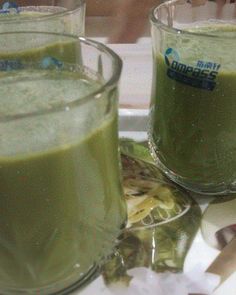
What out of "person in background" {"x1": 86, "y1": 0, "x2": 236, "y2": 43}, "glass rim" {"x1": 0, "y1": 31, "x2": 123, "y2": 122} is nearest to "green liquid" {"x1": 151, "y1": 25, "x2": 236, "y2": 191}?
"glass rim" {"x1": 0, "y1": 31, "x2": 123, "y2": 122}

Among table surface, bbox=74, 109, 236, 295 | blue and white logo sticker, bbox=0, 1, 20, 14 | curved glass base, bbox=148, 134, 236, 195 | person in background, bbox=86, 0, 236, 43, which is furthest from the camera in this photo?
person in background, bbox=86, 0, 236, 43

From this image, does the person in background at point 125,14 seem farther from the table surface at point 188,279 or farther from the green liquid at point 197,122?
the table surface at point 188,279

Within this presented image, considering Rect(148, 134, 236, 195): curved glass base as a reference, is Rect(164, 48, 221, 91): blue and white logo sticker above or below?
above

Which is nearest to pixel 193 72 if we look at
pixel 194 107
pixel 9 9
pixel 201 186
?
pixel 194 107

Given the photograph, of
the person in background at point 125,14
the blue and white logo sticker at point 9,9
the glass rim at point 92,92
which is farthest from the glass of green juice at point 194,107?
the person in background at point 125,14

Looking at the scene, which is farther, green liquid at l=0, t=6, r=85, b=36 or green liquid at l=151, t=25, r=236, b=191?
green liquid at l=0, t=6, r=85, b=36

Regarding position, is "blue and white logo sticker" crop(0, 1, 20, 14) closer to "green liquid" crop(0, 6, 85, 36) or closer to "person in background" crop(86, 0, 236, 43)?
"green liquid" crop(0, 6, 85, 36)
